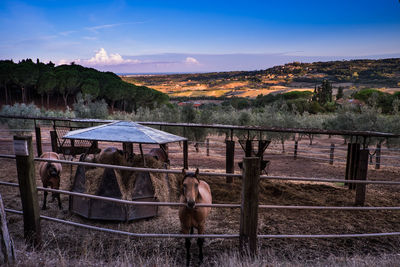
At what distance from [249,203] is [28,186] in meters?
2.44

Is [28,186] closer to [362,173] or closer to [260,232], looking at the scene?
[260,232]

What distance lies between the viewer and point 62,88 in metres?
37.7

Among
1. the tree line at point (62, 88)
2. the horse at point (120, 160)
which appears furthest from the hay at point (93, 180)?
the tree line at point (62, 88)

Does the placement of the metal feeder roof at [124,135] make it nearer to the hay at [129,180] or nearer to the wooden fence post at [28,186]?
the hay at [129,180]

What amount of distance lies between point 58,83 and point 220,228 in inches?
1563

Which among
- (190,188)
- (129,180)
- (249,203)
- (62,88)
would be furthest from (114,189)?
(62,88)

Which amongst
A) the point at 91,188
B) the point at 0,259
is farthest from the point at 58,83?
the point at 0,259

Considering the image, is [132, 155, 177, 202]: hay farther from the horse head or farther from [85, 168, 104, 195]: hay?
the horse head

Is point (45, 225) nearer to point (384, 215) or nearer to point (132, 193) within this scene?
point (132, 193)

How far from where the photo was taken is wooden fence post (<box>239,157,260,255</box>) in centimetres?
271

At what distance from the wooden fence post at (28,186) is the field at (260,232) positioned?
0.56ft

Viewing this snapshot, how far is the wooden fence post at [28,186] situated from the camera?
290 centimetres

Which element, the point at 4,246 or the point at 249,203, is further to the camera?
the point at 249,203

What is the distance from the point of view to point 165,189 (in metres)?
5.28
